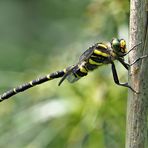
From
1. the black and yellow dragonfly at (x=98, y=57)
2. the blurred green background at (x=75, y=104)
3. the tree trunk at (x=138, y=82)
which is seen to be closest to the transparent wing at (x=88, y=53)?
the black and yellow dragonfly at (x=98, y=57)

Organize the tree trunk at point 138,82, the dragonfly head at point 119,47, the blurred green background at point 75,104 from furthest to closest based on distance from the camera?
the blurred green background at point 75,104
the dragonfly head at point 119,47
the tree trunk at point 138,82

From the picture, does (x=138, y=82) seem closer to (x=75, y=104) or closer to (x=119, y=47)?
(x=119, y=47)

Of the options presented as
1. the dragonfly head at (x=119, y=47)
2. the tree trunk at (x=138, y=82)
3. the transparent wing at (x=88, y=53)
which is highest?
the transparent wing at (x=88, y=53)

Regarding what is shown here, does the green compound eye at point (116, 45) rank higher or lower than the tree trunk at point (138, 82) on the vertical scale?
higher

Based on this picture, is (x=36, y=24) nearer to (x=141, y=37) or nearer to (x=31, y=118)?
(x=31, y=118)

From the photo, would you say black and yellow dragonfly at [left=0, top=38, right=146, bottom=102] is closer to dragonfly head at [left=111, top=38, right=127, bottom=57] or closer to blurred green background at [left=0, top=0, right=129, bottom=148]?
dragonfly head at [left=111, top=38, right=127, bottom=57]

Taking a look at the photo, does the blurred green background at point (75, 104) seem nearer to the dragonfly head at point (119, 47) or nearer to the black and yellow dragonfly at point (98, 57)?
the black and yellow dragonfly at point (98, 57)

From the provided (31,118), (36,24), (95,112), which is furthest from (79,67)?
(36,24)
